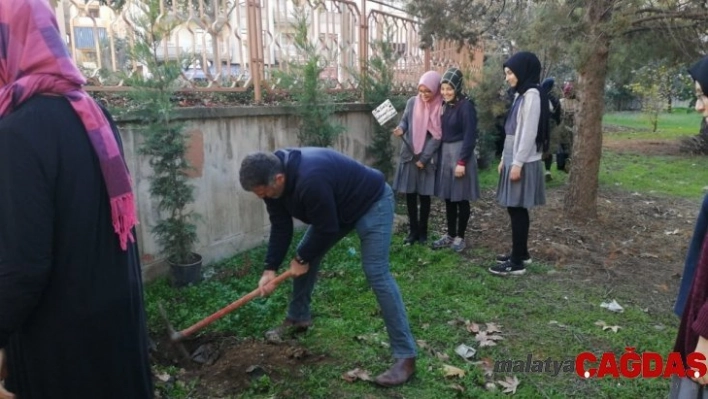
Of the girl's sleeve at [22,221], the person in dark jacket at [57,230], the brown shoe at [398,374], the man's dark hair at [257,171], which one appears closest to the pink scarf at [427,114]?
the brown shoe at [398,374]

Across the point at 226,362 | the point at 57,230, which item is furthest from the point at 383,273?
the point at 57,230

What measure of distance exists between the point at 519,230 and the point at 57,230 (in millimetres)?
3974

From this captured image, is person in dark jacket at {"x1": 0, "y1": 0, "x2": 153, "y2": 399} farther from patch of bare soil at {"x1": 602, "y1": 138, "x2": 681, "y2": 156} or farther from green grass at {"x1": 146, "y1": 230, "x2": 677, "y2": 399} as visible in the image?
patch of bare soil at {"x1": 602, "y1": 138, "x2": 681, "y2": 156}

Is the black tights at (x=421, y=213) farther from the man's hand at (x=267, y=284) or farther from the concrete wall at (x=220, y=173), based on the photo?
the man's hand at (x=267, y=284)

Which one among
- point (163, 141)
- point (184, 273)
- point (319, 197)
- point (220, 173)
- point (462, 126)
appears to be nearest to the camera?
point (319, 197)

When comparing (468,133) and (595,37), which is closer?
(468,133)

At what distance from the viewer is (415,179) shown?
5602 millimetres

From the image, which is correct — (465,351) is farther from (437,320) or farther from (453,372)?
(437,320)

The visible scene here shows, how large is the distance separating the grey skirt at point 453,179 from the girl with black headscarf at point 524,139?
539 millimetres

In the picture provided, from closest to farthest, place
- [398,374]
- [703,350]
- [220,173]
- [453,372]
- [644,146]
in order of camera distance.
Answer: [703,350], [398,374], [453,372], [220,173], [644,146]

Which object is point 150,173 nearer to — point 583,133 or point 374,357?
point 374,357

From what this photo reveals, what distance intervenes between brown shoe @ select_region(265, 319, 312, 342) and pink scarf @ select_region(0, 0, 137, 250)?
6.87ft

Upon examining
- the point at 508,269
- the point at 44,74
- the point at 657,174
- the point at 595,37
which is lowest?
the point at 508,269

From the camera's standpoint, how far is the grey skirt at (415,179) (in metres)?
5.50
